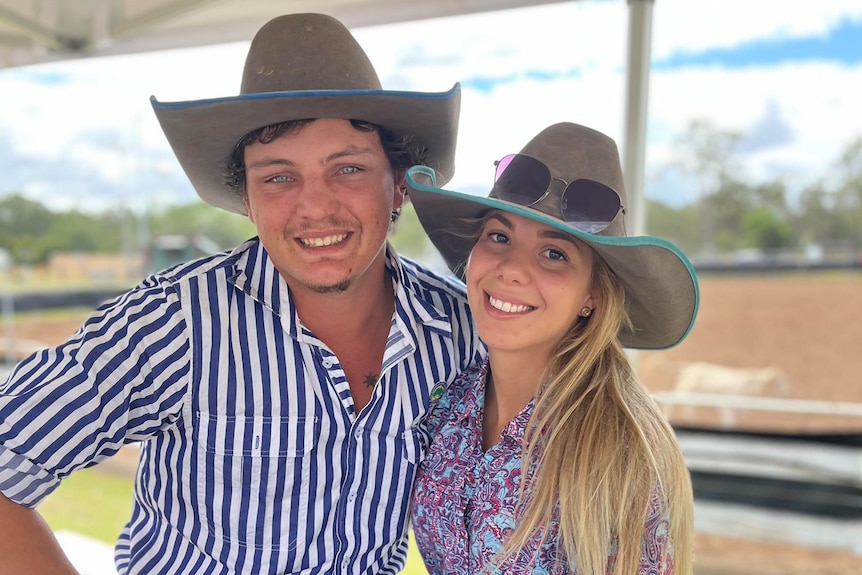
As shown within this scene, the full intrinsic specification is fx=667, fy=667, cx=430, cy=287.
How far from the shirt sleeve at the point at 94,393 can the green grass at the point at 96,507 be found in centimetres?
413

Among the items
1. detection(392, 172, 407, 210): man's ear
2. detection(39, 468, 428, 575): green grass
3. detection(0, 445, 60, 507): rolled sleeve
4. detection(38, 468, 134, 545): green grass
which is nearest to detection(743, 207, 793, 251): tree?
detection(39, 468, 428, 575): green grass

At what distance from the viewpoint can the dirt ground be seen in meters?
15.0

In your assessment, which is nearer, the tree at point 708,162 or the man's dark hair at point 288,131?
the man's dark hair at point 288,131

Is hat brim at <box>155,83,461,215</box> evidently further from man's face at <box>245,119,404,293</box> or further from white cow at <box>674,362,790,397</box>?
white cow at <box>674,362,790,397</box>

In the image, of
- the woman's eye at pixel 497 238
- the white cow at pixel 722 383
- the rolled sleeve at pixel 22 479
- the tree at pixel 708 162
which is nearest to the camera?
the rolled sleeve at pixel 22 479

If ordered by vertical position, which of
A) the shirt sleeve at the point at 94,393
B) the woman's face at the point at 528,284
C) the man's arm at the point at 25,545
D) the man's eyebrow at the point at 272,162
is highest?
the man's eyebrow at the point at 272,162

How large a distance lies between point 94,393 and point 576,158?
1.04 meters

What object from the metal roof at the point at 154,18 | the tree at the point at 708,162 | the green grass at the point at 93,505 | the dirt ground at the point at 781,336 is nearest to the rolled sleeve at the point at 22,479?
the metal roof at the point at 154,18

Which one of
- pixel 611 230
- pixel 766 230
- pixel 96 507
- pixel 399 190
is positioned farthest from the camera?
pixel 766 230

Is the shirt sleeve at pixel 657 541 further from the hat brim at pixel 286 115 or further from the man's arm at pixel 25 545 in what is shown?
the man's arm at pixel 25 545

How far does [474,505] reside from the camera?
1.37 meters

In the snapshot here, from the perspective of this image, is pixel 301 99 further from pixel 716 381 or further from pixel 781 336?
pixel 781 336

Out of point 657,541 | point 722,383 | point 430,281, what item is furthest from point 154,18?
point 722,383

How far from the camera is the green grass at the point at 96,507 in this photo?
5.61 metres
